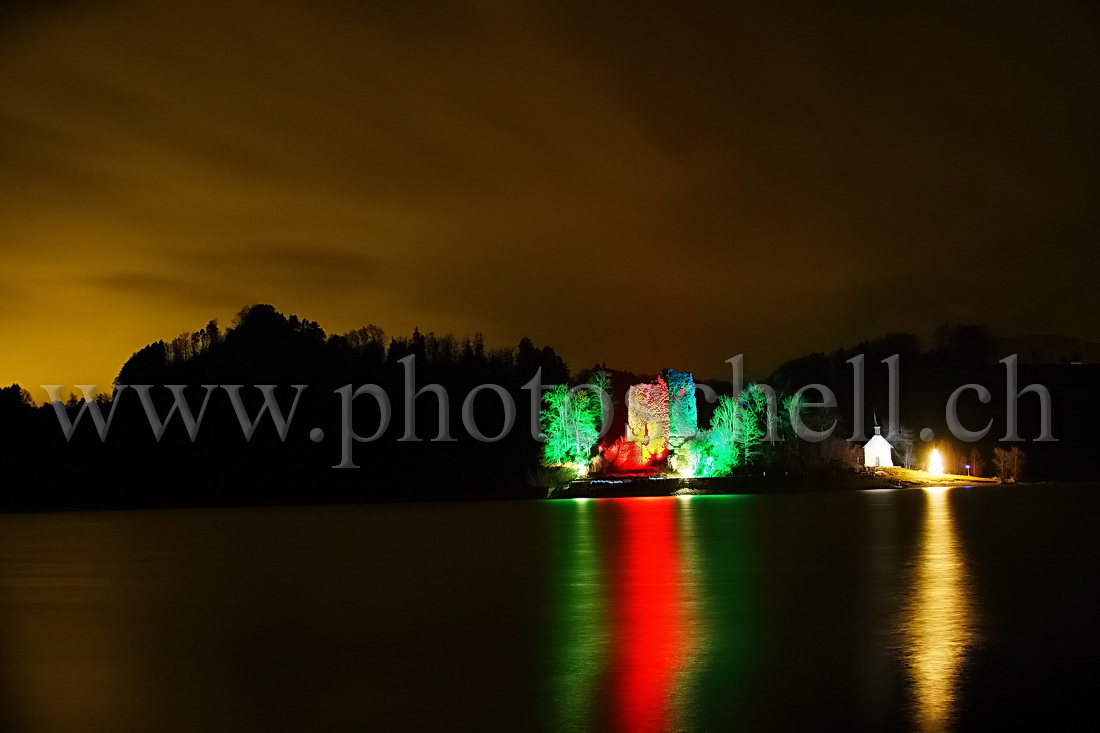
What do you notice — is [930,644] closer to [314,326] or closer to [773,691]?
[773,691]

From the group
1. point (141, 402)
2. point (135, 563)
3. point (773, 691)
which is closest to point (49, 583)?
point (135, 563)

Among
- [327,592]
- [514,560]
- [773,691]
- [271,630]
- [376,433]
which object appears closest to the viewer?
[773,691]

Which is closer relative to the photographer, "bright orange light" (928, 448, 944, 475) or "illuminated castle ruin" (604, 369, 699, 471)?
"illuminated castle ruin" (604, 369, 699, 471)

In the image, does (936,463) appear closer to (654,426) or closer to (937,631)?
(654,426)

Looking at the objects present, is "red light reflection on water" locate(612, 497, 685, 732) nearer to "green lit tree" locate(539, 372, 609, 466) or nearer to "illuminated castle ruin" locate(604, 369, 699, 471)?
"illuminated castle ruin" locate(604, 369, 699, 471)

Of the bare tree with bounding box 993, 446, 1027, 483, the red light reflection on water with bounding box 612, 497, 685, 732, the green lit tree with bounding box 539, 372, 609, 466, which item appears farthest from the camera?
the bare tree with bounding box 993, 446, 1027, 483

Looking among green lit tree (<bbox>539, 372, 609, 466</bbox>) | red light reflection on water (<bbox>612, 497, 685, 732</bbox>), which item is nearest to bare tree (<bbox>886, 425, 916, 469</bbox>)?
green lit tree (<bbox>539, 372, 609, 466</bbox>)

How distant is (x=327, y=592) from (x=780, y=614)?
7221mm

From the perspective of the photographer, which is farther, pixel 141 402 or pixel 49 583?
pixel 141 402

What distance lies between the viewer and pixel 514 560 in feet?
69.8

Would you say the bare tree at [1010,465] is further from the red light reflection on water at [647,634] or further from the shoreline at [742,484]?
the red light reflection on water at [647,634]

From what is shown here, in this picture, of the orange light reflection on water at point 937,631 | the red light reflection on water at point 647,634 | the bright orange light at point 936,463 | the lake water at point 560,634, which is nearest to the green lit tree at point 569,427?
the bright orange light at point 936,463

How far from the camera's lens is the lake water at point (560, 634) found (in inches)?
344

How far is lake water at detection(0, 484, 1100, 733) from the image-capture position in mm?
8750
